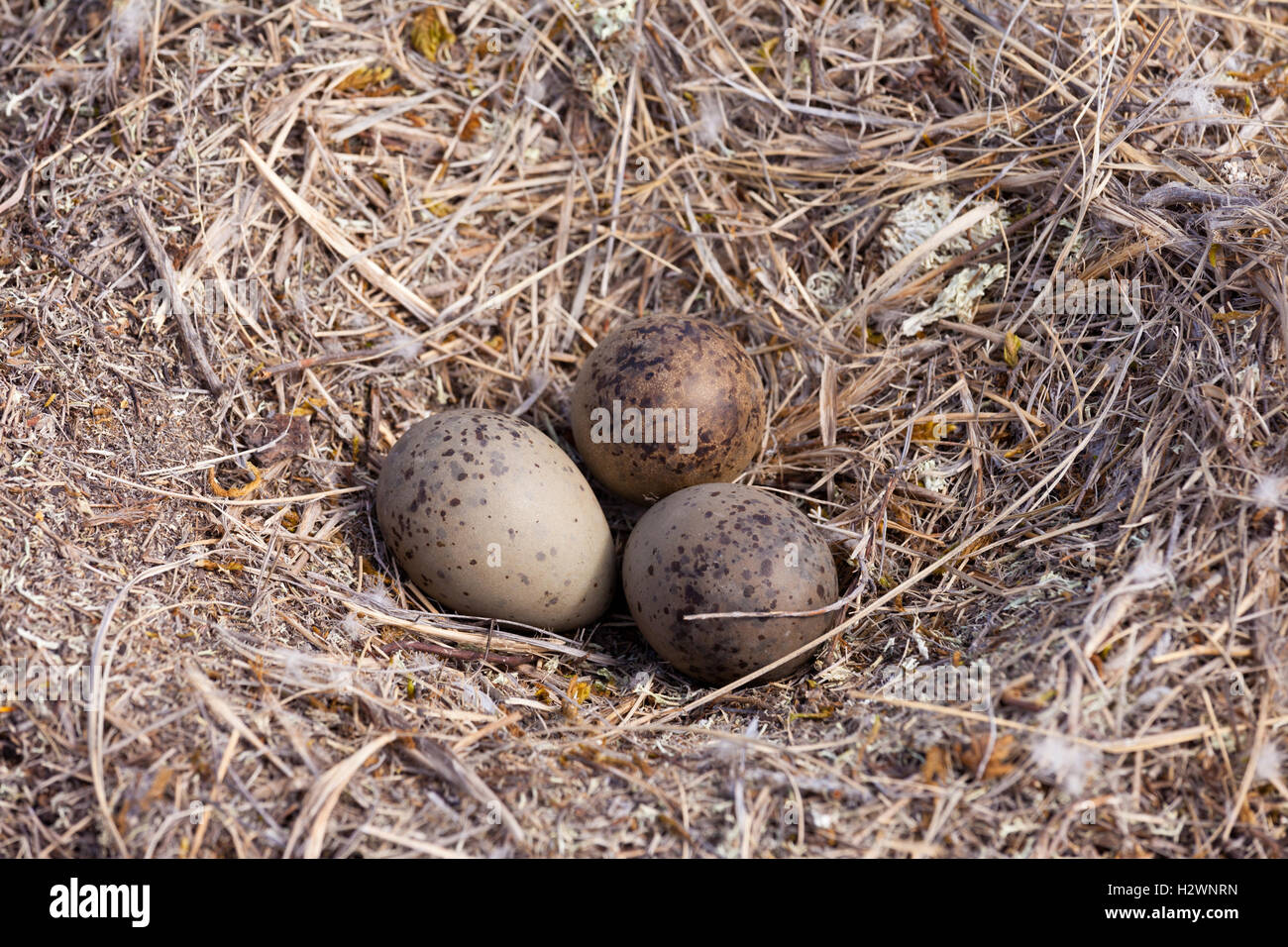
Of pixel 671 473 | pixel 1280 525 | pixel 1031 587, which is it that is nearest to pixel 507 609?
pixel 671 473

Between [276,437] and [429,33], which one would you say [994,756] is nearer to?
[276,437]

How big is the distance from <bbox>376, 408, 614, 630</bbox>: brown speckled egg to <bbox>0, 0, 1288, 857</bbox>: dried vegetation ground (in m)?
0.14

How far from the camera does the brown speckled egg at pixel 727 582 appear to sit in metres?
2.39

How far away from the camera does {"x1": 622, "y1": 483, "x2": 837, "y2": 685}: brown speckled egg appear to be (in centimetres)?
239

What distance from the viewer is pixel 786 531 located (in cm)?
249

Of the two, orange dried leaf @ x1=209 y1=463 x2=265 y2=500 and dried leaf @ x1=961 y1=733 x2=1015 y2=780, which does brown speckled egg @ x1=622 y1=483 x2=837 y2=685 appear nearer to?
dried leaf @ x1=961 y1=733 x2=1015 y2=780

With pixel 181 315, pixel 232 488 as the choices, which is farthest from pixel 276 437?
pixel 181 315

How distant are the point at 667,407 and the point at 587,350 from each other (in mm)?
745

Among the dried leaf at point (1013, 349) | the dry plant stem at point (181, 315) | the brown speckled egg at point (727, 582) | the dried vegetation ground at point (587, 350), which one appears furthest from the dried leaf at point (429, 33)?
the dried leaf at point (1013, 349)

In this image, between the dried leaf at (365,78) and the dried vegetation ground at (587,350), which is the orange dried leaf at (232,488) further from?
the dried leaf at (365,78)

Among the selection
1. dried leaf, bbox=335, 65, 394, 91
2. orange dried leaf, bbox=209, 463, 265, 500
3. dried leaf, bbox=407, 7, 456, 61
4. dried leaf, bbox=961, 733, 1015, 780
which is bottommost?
dried leaf, bbox=961, 733, 1015, 780

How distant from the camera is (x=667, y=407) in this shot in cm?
265

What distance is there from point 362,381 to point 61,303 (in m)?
0.90

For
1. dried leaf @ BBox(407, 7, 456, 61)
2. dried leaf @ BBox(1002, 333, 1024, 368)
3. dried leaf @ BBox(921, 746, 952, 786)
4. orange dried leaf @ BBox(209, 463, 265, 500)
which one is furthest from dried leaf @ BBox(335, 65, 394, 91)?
dried leaf @ BBox(921, 746, 952, 786)
